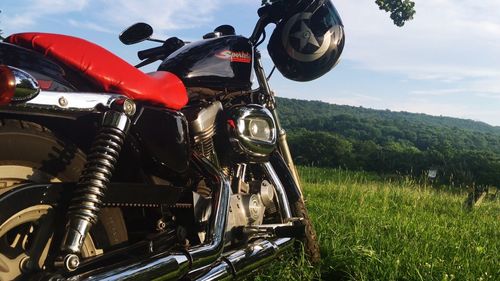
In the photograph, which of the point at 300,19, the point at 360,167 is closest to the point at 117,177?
the point at 300,19

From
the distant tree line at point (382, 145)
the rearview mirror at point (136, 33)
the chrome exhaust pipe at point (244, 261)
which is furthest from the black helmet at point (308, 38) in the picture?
the distant tree line at point (382, 145)

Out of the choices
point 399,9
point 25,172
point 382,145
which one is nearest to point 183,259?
point 25,172

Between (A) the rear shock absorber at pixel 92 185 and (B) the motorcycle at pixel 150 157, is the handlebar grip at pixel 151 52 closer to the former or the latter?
(B) the motorcycle at pixel 150 157

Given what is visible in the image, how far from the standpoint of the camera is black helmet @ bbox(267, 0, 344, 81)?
339 cm

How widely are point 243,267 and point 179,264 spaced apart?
2.03 ft

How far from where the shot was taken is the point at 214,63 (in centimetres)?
301

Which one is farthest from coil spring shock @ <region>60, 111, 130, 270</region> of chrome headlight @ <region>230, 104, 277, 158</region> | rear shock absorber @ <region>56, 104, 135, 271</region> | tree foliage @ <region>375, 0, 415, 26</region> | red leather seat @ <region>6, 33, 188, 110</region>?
tree foliage @ <region>375, 0, 415, 26</region>

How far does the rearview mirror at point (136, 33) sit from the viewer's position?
3609 millimetres

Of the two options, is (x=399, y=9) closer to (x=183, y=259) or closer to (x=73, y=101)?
(x=183, y=259)

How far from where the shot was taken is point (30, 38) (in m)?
2.01

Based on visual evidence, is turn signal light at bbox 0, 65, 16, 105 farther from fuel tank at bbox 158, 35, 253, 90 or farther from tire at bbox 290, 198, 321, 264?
tire at bbox 290, 198, 321, 264

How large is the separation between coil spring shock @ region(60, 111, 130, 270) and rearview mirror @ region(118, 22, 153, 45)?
6.14ft

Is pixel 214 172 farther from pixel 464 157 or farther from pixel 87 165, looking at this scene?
pixel 464 157

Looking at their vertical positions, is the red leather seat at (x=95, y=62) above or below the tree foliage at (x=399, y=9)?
below
